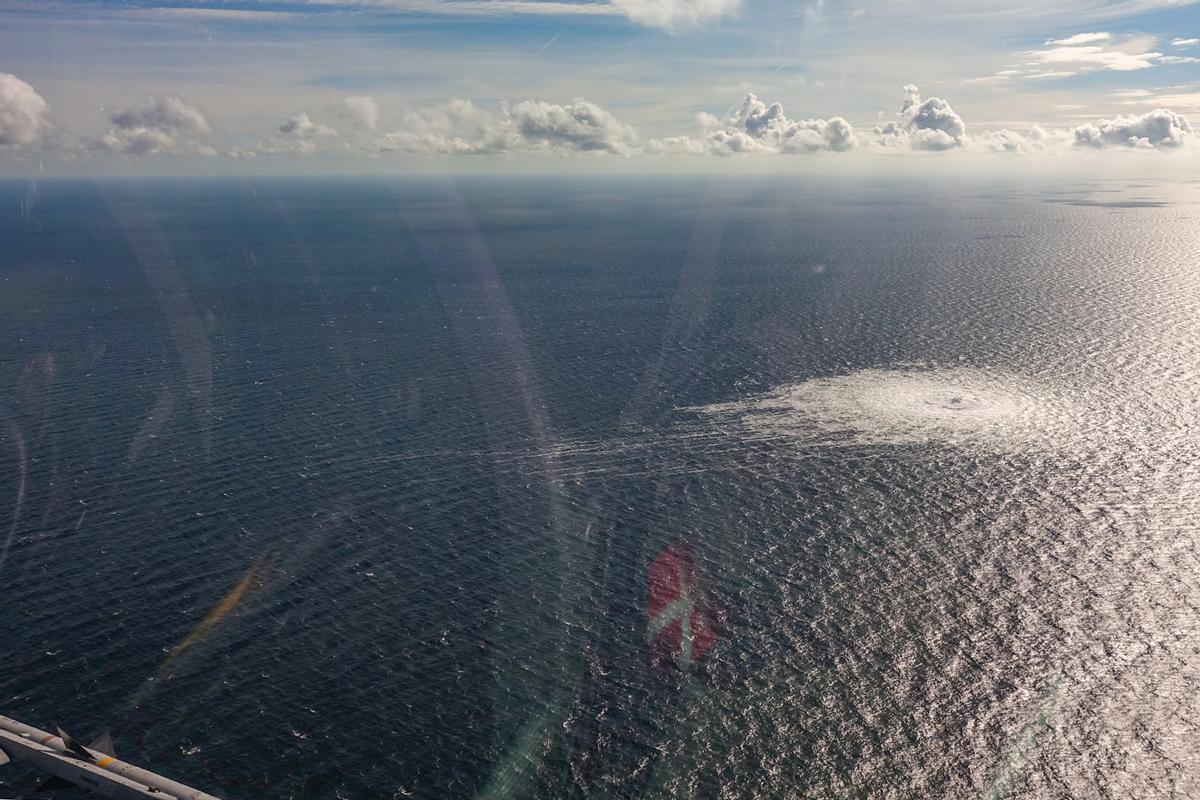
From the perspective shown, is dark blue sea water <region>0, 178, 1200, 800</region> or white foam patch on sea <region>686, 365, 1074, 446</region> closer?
dark blue sea water <region>0, 178, 1200, 800</region>

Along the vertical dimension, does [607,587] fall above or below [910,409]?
below

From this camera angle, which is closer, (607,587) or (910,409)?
(607,587)

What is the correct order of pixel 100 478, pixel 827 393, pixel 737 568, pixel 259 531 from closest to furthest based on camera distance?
1. pixel 737 568
2. pixel 259 531
3. pixel 100 478
4. pixel 827 393

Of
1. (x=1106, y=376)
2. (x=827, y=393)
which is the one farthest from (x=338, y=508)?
(x=1106, y=376)

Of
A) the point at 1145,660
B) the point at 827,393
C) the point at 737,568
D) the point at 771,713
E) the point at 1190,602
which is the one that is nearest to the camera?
the point at 771,713

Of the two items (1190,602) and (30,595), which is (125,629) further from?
(1190,602)

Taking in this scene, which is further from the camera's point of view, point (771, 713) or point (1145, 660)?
point (1145, 660)

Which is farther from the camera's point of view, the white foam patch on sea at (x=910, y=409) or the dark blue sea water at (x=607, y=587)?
the white foam patch on sea at (x=910, y=409)
